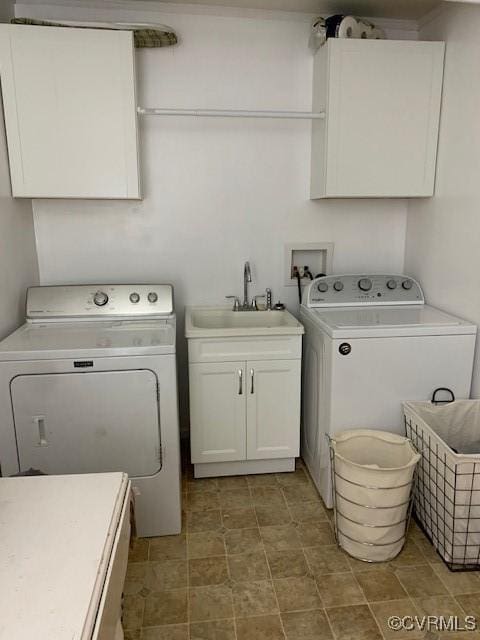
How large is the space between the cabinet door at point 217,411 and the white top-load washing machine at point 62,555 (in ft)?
4.40

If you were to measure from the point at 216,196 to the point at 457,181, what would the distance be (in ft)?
4.49

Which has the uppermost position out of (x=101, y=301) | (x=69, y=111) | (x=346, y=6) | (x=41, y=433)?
(x=346, y=6)

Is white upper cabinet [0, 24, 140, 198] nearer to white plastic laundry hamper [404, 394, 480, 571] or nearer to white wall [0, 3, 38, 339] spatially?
white wall [0, 3, 38, 339]

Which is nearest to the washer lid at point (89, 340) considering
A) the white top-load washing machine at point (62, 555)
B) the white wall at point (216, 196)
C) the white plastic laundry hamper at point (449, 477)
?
the white wall at point (216, 196)

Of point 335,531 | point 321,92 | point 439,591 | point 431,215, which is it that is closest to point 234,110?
point 321,92

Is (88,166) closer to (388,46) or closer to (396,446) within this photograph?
(388,46)

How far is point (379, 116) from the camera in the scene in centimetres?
252

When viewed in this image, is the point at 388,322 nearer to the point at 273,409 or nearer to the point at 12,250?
the point at 273,409

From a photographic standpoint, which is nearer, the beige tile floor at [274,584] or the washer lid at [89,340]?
the beige tile floor at [274,584]

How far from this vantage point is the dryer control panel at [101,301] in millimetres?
2537

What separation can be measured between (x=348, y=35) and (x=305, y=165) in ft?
2.37

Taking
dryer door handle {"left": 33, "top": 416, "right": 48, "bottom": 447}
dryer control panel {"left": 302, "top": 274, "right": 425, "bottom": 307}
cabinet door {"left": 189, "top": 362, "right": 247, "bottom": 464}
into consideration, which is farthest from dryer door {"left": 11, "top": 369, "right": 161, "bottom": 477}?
dryer control panel {"left": 302, "top": 274, "right": 425, "bottom": 307}

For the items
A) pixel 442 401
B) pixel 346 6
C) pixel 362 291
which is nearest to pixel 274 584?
pixel 442 401

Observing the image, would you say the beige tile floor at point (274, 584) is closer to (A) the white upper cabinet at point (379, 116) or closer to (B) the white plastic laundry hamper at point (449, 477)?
(B) the white plastic laundry hamper at point (449, 477)
